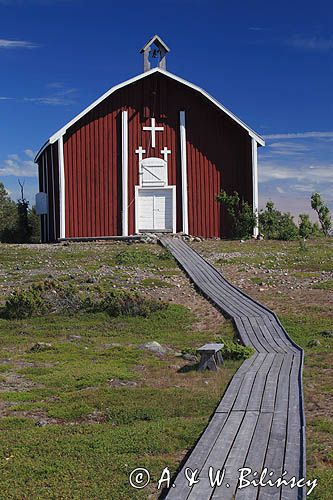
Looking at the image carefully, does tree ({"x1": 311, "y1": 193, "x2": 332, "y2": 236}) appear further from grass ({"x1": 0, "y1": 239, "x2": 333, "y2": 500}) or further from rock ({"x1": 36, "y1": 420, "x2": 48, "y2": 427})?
rock ({"x1": 36, "y1": 420, "x2": 48, "y2": 427})

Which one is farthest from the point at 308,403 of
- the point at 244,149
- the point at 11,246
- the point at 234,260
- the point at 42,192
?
the point at 42,192

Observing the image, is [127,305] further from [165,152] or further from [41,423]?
[165,152]

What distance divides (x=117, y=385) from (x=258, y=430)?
11.5 feet

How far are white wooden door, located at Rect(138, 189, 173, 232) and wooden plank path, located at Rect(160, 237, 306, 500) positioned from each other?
17.6 meters

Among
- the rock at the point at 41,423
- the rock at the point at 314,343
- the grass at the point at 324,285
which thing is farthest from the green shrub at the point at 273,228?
the rock at the point at 41,423

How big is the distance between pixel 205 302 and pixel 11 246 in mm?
12615

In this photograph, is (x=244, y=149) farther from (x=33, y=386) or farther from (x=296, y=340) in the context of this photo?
(x=33, y=386)

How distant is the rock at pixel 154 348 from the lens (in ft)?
44.5

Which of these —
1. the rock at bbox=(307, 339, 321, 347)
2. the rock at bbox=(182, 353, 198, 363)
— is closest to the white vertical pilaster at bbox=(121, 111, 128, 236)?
the rock at bbox=(307, 339, 321, 347)

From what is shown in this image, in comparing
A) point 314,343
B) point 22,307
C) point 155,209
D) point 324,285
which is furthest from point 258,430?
point 155,209

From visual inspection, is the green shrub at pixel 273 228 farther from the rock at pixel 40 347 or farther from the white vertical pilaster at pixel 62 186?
the rock at pixel 40 347

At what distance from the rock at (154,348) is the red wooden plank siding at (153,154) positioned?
58.0ft

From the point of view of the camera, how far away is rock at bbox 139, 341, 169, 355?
13.6 meters

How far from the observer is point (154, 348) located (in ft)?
44.9
